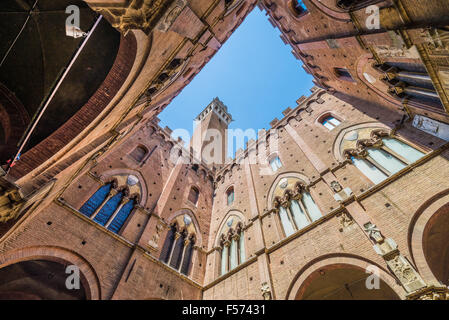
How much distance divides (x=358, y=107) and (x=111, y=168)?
12.4 meters

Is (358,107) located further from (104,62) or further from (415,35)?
(104,62)

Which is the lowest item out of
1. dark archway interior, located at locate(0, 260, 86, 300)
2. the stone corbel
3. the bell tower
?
the stone corbel

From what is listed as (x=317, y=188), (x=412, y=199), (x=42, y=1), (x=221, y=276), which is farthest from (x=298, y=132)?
(x=42, y=1)

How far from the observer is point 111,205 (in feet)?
33.9

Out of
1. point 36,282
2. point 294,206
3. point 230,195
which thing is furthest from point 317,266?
point 36,282

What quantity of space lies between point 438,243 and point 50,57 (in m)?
12.1

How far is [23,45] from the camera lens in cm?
545

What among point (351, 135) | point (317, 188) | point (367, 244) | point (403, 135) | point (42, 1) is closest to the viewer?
point (42, 1)

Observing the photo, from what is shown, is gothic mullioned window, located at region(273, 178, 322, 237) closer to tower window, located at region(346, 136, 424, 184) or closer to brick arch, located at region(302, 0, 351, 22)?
tower window, located at region(346, 136, 424, 184)

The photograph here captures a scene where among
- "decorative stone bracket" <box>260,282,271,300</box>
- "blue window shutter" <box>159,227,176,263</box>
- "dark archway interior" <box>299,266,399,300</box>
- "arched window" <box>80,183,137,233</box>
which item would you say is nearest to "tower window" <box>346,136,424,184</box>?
"dark archway interior" <box>299,266,399,300</box>

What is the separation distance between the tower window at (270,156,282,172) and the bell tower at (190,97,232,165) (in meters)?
9.89

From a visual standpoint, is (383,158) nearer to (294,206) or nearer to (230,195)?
(294,206)

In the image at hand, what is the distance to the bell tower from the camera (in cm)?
2577

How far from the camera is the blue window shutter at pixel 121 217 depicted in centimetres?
976
